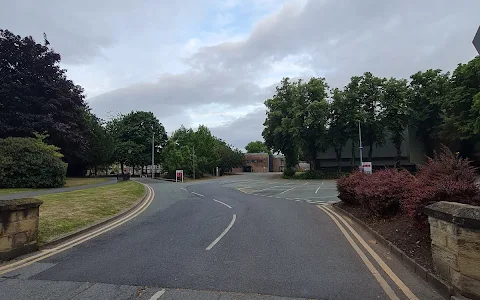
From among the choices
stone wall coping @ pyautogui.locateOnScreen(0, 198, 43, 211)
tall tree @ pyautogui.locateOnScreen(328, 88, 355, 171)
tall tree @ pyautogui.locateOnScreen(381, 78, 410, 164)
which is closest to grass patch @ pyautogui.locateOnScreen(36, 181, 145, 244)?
stone wall coping @ pyautogui.locateOnScreen(0, 198, 43, 211)

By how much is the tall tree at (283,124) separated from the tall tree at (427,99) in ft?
58.7

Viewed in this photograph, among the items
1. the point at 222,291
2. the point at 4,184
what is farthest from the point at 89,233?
the point at 4,184

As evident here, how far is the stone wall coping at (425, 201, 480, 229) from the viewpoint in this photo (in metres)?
4.55

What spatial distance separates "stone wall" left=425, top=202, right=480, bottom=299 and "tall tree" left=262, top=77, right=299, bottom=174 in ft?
162

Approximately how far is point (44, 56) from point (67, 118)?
273 inches

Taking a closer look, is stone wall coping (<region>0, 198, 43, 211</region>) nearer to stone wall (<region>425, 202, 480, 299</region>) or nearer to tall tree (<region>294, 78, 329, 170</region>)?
stone wall (<region>425, 202, 480, 299</region>)

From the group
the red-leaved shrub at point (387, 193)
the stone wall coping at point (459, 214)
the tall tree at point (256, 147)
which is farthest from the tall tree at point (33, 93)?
the tall tree at point (256, 147)

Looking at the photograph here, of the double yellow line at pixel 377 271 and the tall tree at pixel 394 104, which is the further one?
the tall tree at pixel 394 104

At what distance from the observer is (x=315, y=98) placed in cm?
5666

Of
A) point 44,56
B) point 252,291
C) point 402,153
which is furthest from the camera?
point 402,153

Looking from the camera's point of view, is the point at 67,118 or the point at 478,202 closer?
the point at 478,202

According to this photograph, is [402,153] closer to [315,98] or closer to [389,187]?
[315,98]

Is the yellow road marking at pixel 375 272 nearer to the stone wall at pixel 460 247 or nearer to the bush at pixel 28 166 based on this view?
the stone wall at pixel 460 247

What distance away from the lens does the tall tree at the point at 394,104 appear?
50.5 metres
